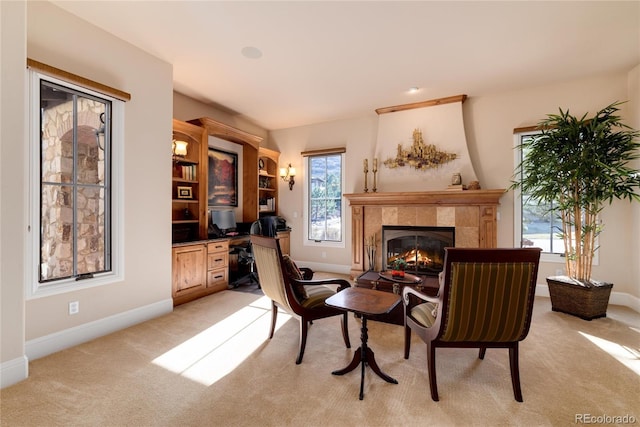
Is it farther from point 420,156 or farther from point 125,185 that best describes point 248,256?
point 420,156

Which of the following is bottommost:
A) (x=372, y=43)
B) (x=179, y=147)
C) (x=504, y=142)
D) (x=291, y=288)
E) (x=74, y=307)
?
(x=74, y=307)

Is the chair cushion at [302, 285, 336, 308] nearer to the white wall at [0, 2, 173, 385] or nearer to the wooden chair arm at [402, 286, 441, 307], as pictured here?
the wooden chair arm at [402, 286, 441, 307]

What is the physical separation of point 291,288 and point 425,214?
306 cm

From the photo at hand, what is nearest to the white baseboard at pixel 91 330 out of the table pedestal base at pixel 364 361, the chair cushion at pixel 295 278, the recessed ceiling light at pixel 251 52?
the chair cushion at pixel 295 278

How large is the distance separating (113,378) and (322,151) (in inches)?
180

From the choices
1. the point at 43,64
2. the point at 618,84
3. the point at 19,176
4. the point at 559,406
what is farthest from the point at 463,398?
the point at 618,84

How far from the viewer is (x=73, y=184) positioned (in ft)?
8.75

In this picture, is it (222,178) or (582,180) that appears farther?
(222,178)

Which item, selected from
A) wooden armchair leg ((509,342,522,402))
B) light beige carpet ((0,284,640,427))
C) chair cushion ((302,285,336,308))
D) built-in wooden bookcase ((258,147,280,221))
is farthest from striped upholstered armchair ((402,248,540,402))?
built-in wooden bookcase ((258,147,280,221))

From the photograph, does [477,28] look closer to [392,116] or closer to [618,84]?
[392,116]

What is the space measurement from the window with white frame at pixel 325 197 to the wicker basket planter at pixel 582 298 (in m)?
3.32

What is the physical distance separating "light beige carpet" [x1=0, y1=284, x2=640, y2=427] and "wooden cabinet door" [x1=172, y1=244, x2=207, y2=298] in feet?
2.67

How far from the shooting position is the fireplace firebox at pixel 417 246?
4.51 meters

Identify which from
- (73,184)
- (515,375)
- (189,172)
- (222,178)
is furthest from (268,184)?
(515,375)
